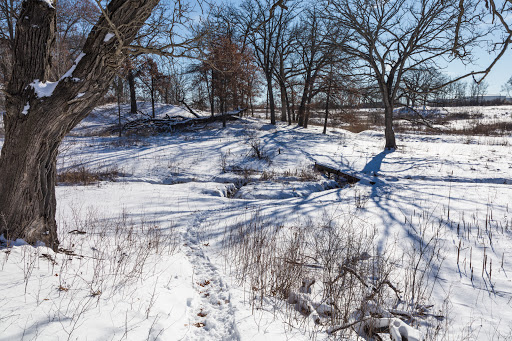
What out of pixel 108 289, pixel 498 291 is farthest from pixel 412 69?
pixel 108 289

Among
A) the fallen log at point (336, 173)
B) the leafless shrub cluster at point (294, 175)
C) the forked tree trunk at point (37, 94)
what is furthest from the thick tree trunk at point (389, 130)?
the forked tree trunk at point (37, 94)

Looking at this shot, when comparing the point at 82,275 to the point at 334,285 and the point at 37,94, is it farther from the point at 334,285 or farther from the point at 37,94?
the point at 334,285


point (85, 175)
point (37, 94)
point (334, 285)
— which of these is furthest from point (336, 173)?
point (37, 94)

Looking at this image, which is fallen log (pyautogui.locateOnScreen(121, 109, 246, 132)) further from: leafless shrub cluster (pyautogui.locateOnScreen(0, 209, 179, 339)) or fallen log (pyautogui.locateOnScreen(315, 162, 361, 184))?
leafless shrub cluster (pyautogui.locateOnScreen(0, 209, 179, 339))

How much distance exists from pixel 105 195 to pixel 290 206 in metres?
5.38

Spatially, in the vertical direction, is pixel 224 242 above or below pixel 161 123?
below

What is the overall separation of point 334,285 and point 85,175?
9.85m

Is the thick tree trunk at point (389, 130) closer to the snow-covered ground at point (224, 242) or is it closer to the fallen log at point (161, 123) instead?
the snow-covered ground at point (224, 242)

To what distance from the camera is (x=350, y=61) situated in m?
15.1

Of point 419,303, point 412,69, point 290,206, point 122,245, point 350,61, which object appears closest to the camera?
point 419,303

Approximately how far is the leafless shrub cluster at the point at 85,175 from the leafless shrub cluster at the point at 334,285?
728cm

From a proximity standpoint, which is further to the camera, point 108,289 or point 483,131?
point 483,131

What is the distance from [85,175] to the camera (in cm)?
986

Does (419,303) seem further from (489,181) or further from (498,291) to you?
(489,181)
